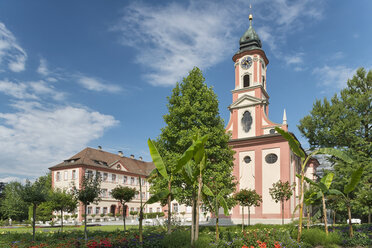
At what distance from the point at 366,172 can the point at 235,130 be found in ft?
49.8

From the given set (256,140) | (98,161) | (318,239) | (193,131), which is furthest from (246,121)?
(98,161)

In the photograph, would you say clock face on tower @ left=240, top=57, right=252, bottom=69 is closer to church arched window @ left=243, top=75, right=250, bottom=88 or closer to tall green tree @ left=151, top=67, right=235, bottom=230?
church arched window @ left=243, top=75, right=250, bottom=88

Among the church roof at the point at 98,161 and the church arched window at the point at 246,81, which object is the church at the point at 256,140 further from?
the church roof at the point at 98,161

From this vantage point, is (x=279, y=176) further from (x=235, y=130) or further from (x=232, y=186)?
(x=232, y=186)

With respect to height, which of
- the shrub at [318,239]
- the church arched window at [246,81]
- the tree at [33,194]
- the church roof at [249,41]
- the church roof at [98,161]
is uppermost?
the church roof at [249,41]

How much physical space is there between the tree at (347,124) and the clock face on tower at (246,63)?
10.2 meters

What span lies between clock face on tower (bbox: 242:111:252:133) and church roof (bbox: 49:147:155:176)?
29341 millimetres

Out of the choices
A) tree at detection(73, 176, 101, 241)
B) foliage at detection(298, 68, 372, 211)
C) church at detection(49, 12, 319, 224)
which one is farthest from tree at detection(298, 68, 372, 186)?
tree at detection(73, 176, 101, 241)

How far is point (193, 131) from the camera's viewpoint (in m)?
23.3

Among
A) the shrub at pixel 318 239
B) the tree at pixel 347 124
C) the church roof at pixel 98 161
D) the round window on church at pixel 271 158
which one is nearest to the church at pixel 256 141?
the round window on church at pixel 271 158

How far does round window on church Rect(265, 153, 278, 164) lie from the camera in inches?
1350

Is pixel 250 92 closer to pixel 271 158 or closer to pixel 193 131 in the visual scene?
pixel 271 158

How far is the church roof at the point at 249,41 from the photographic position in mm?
40381

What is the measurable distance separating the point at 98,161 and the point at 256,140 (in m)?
32.1
